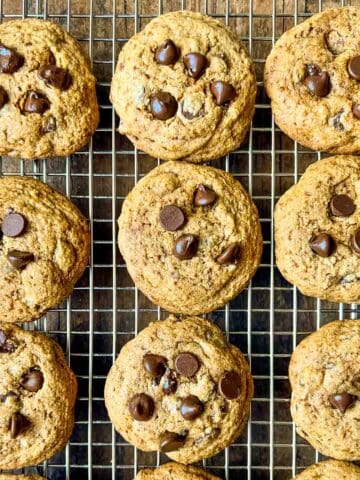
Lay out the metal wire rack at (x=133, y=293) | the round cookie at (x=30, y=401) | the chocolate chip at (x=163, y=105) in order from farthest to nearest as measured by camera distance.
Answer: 1. the metal wire rack at (x=133, y=293)
2. the round cookie at (x=30, y=401)
3. the chocolate chip at (x=163, y=105)

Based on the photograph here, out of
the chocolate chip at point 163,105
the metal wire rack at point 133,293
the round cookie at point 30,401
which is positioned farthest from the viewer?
the metal wire rack at point 133,293

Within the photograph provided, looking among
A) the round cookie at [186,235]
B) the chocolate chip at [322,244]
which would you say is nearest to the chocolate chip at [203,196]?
the round cookie at [186,235]

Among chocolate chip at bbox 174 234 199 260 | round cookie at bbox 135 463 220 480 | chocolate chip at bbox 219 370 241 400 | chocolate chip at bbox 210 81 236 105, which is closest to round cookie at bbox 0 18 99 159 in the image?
chocolate chip at bbox 210 81 236 105

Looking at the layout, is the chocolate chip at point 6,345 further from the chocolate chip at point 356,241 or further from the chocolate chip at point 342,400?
the chocolate chip at point 356,241

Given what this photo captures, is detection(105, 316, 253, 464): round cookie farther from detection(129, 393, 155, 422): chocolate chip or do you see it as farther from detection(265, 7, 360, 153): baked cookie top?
detection(265, 7, 360, 153): baked cookie top

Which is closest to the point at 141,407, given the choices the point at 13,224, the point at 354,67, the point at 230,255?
the point at 230,255

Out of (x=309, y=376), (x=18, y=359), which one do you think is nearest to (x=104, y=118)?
(x=18, y=359)

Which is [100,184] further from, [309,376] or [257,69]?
[309,376]

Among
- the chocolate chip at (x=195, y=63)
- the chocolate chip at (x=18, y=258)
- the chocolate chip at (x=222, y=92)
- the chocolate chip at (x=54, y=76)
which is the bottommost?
the chocolate chip at (x=18, y=258)
